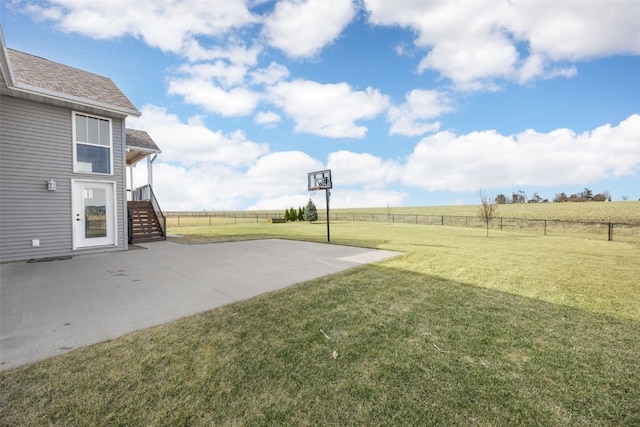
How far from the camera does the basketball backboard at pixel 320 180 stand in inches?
444

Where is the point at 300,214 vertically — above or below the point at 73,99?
below

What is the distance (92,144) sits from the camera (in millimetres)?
8578

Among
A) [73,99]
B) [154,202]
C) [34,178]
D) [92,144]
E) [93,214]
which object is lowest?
[93,214]

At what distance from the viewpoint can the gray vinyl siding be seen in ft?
23.4

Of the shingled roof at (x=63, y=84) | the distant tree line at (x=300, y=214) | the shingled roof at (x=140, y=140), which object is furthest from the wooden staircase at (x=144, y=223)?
the distant tree line at (x=300, y=214)

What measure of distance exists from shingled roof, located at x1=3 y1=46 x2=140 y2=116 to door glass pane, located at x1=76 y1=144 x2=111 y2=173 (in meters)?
1.37

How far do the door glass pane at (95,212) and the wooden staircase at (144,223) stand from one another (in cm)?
178

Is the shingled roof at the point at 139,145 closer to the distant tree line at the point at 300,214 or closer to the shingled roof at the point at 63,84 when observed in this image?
the shingled roof at the point at 63,84

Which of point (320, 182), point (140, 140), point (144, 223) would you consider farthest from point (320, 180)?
point (140, 140)

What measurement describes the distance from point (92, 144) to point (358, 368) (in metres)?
10.7

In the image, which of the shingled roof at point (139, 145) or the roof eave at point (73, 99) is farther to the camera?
the shingled roof at point (139, 145)

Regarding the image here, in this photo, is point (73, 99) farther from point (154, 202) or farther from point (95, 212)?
point (154, 202)

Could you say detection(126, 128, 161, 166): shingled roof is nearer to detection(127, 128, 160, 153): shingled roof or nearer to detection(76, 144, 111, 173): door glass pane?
detection(127, 128, 160, 153): shingled roof

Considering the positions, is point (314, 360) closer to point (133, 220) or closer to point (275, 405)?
point (275, 405)
